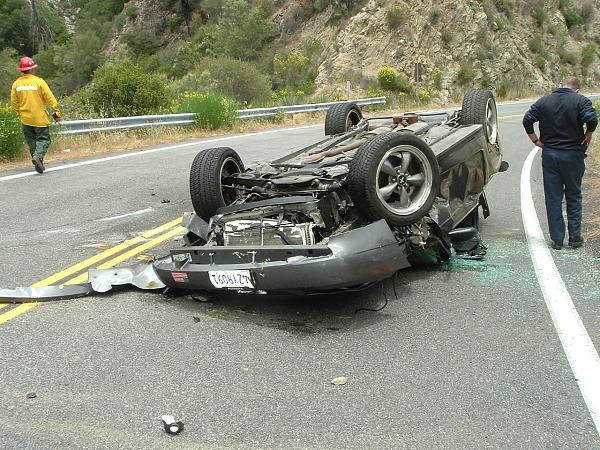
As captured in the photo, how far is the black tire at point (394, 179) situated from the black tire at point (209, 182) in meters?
1.26

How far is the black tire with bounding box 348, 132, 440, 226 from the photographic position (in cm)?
487

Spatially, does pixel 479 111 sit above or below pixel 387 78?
below

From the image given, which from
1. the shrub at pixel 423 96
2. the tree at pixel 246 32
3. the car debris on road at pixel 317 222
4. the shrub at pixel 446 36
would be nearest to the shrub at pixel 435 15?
the shrub at pixel 446 36

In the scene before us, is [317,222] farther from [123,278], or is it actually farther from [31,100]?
[31,100]

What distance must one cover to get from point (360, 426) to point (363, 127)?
465 centimetres

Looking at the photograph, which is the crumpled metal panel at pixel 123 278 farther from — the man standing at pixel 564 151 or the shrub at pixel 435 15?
the shrub at pixel 435 15

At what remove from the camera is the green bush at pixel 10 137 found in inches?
464

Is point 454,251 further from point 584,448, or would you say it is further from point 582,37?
point 582,37

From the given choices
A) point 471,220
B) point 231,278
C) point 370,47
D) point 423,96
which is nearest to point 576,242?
point 471,220

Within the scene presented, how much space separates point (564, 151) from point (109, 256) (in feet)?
15.7

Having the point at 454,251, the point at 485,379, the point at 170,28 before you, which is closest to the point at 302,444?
the point at 485,379

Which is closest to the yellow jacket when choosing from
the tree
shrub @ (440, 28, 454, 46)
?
shrub @ (440, 28, 454, 46)

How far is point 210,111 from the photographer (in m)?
18.5

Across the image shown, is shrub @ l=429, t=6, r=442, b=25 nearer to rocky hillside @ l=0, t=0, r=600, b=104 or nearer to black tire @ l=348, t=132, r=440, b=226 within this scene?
rocky hillside @ l=0, t=0, r=600, b=104
